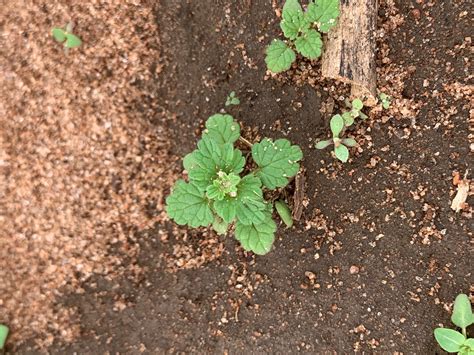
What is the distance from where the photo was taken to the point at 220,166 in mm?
1978

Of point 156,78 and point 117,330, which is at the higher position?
point 156,78

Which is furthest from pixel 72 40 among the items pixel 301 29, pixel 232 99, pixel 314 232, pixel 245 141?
pixel 314 232

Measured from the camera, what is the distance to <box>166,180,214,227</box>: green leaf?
199 cm

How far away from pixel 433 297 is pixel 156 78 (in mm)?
1574

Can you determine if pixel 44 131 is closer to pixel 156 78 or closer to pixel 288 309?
pixel 156 78

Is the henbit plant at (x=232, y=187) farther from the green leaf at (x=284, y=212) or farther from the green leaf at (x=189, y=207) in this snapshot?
the green leaf at (x=284, y=212)

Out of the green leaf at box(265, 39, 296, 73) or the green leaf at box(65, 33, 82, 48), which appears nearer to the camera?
the green leaf at box(265, 39, 296, 73)

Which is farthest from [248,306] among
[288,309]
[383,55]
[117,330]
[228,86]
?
[383,55]

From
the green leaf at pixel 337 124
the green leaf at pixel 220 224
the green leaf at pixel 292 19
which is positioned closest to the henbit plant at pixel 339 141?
the green leaf at pixel 337 124

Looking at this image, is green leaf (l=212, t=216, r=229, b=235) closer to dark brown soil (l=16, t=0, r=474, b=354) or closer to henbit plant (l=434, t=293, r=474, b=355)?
dark brown soil (l=16, t=0, r=474, b=354)

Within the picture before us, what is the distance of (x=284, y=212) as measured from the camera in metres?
2.23

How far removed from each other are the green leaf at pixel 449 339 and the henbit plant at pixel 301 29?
1199mm

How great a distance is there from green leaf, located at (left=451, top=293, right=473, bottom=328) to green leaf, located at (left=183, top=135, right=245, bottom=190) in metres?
1.00

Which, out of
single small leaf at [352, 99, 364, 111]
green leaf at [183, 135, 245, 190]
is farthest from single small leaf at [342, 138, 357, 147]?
green leaf at [183, 135, 245, 190]
